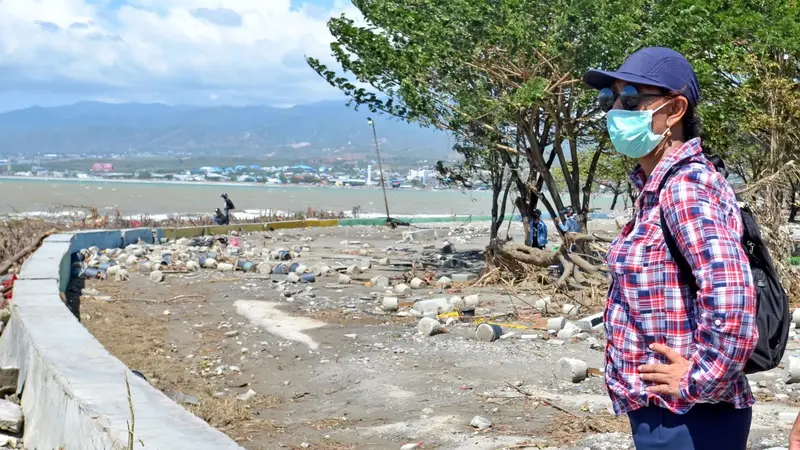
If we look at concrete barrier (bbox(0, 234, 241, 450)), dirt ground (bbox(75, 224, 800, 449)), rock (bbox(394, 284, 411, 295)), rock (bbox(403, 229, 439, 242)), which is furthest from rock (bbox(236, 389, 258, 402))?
rock (bbox(403, 229, 439, 242))

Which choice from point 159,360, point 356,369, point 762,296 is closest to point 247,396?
point 356,369

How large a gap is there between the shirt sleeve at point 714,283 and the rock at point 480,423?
12.4 ft

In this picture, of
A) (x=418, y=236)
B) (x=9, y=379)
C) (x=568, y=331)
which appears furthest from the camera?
(x=418, y=236)

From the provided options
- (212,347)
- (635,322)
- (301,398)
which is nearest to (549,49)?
(212,347)

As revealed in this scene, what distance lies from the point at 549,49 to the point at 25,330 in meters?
9.47

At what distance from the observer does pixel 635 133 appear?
2.56 meters

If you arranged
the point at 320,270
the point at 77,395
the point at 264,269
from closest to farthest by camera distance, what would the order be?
1. the point at 77,395
2. the point at 320,270
3. the point at 264,269

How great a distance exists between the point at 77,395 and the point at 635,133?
135 inches

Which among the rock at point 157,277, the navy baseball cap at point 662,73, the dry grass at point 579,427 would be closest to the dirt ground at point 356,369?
the dry grass at point 579,427

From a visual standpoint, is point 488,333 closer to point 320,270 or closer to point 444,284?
point 444,284

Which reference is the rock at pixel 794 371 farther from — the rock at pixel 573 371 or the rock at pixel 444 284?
the rock at pixel 444 284

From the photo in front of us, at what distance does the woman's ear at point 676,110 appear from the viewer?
2.57 meters

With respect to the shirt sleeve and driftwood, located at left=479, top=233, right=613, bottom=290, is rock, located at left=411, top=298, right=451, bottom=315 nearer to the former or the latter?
driftwood, located at left=479, top=233, right=613, bottom=290

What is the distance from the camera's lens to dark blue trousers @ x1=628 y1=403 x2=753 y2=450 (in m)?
2.40
